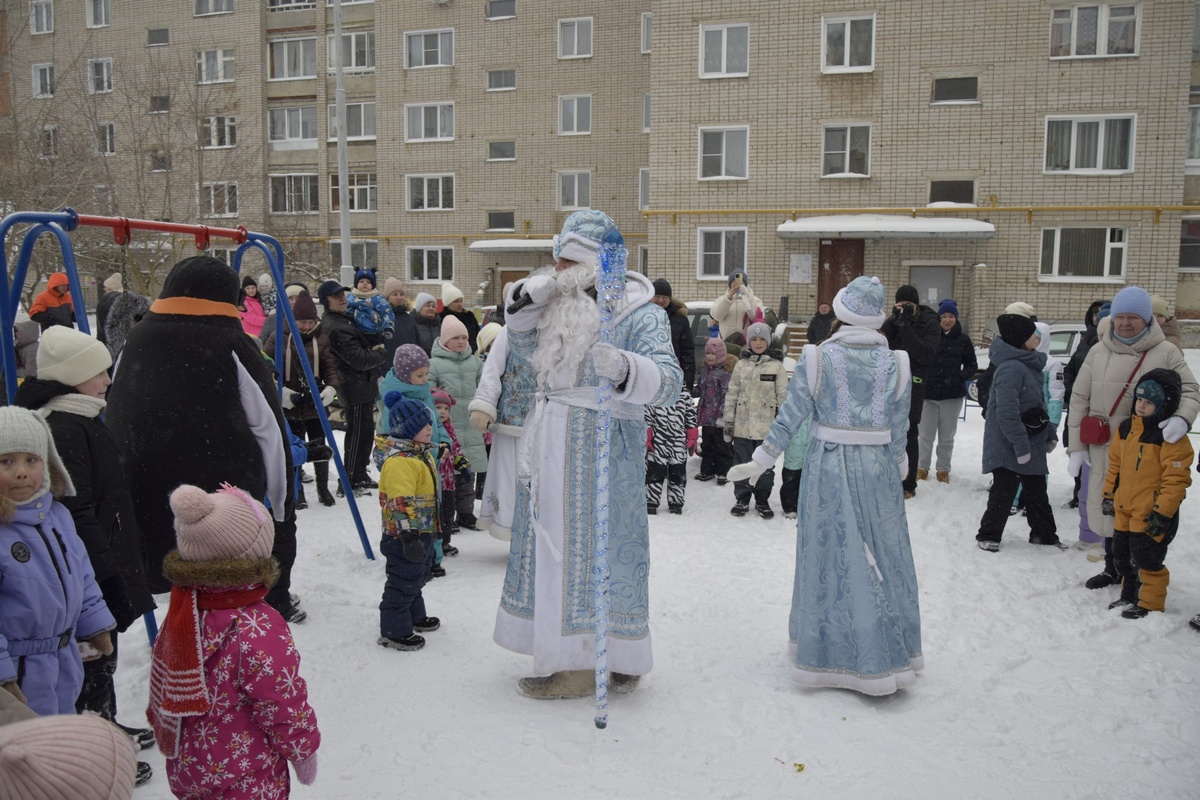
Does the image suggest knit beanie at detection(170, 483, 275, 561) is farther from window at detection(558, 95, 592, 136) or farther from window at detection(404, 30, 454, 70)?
window at detection(404, 30, 454, 70)

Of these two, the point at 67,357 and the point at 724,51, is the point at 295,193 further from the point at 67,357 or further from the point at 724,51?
the point at 67,357

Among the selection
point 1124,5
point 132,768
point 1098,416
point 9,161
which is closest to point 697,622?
point 1098,416

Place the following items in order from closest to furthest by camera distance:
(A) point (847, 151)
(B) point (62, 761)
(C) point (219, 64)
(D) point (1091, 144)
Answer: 1. (B) point (62, 761)
2. (D) point (1091, 144)
3. (A) point (847, 151)
4. (C) point (219, 64)

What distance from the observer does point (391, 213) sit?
31125 mm

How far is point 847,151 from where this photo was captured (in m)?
23.3

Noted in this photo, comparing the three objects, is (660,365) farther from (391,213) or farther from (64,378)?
(391,213)

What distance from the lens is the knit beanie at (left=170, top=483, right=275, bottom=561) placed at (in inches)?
95.4

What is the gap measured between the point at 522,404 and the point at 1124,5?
23765 millimetres

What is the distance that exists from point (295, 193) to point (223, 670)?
33332 millimetres

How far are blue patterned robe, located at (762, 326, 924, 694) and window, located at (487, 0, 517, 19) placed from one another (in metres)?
28.0

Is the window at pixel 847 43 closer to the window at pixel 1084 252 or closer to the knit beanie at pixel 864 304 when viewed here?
the window at pixel 1084 252

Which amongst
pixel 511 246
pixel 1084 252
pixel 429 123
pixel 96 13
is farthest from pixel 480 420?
pixel 96 13

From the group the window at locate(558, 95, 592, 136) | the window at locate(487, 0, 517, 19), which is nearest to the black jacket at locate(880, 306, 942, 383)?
the window at locate(558, 95, 592, 136)

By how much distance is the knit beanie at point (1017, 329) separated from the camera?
7.03 metres
